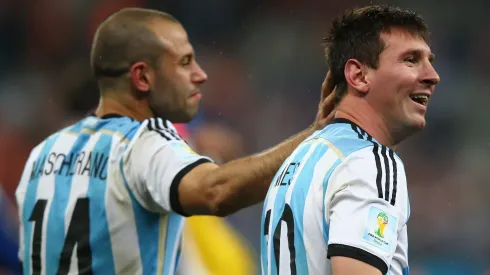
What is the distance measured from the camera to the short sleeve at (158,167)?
3.89 m

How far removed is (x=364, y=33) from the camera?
3270 millimetres

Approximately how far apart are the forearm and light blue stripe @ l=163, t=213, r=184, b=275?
428 millimetres

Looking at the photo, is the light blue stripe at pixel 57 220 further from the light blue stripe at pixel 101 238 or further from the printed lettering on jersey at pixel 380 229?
the printed lettering on jersey at pixel 380 229

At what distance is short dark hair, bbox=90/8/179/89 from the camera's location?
446 centimetres

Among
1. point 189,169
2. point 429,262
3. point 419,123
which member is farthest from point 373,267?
point 429,262

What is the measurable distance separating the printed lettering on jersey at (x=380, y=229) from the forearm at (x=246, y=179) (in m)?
0.99

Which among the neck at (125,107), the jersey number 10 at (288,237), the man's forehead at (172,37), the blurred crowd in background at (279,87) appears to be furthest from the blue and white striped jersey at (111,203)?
the blurred crowd in background at (279,87)

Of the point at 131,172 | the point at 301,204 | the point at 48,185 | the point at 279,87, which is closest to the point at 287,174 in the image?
the point at 301,204

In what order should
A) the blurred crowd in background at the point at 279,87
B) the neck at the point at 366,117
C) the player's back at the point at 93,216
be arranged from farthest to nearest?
1. the blurred crowd in background at the point at 279,87
2. the player's back at the point at 93,216
3. the neck at the point at 366,117

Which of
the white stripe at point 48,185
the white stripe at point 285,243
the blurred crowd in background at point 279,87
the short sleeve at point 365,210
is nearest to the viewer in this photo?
the short sleeve at point 365,210

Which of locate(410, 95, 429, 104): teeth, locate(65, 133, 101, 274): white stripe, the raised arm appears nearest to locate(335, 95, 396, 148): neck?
locate(410, 95, 429, 104): teeth

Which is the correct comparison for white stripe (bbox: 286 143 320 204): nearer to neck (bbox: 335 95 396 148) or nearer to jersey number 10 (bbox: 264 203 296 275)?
jersey number 10 (bbox: 264 203 296 275)

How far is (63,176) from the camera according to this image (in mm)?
→ 4246

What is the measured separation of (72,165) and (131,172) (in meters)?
0.37
